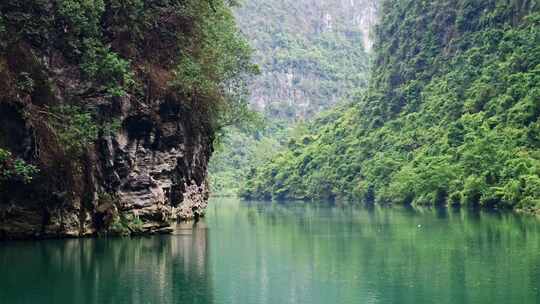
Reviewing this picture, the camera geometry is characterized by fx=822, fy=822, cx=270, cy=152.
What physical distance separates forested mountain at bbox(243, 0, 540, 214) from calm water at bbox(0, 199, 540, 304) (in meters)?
33.3

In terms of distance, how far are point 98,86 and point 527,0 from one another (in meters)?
92.1

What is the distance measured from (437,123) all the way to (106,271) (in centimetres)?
9680

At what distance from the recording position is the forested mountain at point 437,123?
300 feet

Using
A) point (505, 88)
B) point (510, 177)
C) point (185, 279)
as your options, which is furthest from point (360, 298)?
point (505, 88)

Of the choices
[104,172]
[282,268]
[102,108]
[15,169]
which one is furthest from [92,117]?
[282,268]

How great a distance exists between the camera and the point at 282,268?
1435 inches

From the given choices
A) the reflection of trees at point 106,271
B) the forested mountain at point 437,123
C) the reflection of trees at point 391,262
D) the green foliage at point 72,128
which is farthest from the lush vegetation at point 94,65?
the forested mountain at point 437,123

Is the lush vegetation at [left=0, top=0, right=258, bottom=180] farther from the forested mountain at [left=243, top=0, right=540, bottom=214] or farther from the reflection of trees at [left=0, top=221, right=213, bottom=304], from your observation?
the forested mountain at [left=243, top=0, right=540, bottom=214]

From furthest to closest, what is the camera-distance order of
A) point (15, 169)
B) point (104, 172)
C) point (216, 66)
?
1. point (216, 66)
2. point (104, 172)
3. point (15, 169)

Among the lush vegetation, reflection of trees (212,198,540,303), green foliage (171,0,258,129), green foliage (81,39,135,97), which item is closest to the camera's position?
reflection of trees (212,198,540,303)

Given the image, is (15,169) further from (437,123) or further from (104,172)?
(437,123)

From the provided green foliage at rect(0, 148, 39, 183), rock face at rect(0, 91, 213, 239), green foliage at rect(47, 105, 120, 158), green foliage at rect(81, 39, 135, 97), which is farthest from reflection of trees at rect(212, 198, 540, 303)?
green foliage at rect(81, 39, 135, 97)

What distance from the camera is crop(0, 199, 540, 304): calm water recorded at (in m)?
28.1

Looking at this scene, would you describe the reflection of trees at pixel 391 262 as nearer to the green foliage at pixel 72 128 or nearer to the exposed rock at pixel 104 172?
the exposed rock at pixel 104 172
